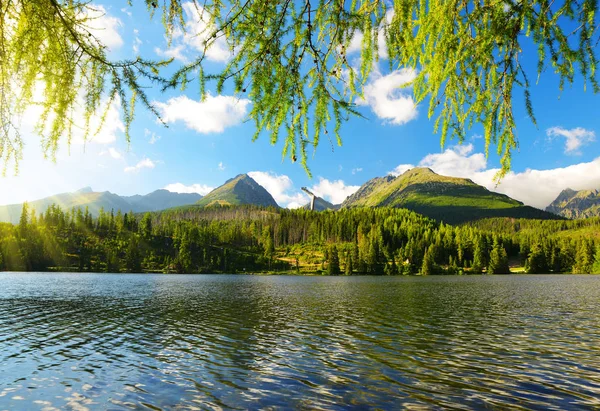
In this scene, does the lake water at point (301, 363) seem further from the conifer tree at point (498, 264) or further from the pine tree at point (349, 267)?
the conifer tree at point (498, 264)

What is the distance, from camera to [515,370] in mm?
17203

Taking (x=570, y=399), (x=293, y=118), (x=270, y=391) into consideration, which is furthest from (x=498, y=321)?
(x=293, y=118)

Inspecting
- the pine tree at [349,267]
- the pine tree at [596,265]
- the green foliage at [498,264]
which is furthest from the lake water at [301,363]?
the pine tree at [596,265]

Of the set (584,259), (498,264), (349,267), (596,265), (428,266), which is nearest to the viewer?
(596,265)

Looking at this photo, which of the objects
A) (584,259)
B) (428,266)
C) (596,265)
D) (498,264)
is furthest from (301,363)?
(584,259)

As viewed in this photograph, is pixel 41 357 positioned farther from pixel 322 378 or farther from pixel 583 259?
pixel 583 259

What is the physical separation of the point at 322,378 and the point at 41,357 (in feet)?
Result: 53.2

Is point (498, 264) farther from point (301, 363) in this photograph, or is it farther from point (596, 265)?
point (301, 363)

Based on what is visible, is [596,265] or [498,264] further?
[498,264]

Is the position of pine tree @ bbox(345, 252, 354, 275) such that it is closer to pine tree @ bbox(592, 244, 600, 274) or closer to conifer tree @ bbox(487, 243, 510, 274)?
conifer tree @ bbox(487, 243, 510, 274)

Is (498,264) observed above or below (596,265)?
below

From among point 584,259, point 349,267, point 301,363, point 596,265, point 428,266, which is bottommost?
point 349,267

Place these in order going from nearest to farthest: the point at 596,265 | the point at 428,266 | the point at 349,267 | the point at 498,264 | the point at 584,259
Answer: the point at 596,265 → the point at 584,259 → the point at 428,266 → the point at 349,267 → the point at 498,264

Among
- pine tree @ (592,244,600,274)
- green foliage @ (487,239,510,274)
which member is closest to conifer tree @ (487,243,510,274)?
green foliage @ (487,239,510,274)
